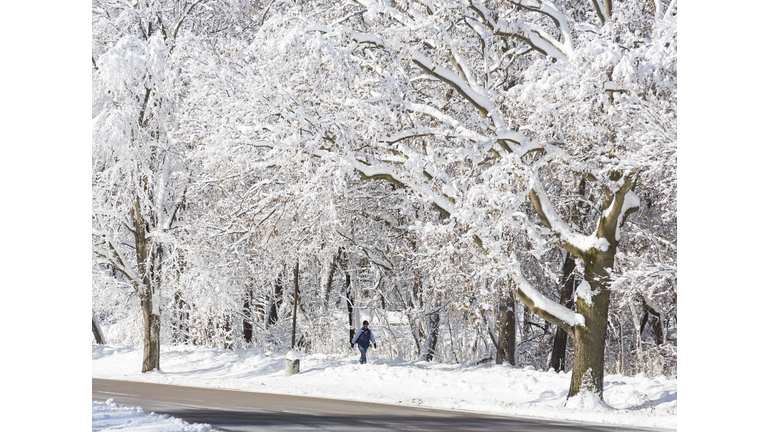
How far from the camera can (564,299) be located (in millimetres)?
19469

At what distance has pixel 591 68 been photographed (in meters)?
9.88

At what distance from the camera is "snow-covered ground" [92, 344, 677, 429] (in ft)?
40.7

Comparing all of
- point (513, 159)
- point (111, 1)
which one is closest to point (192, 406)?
point (513, 159)

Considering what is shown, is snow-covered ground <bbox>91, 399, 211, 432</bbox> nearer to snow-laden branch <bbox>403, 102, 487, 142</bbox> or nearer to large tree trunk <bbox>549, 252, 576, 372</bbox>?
snow-laden branch <bbox>403, 102, 487, 142</bbox>

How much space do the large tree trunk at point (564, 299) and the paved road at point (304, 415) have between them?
26.5ft

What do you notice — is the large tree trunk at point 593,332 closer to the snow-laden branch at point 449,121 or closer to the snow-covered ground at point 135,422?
the snow-laden branch at point 449,121

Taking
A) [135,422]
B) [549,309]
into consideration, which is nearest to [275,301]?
[549,309]

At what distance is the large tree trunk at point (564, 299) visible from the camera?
19.4 meters

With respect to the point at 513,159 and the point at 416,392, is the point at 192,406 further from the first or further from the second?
the point at 513,159

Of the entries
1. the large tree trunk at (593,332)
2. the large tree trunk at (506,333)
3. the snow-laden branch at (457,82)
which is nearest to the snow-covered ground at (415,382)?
the large tree trunk at (593,332)

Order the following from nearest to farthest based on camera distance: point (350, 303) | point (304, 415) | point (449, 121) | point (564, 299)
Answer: point (304, 415)
point (449, 121)
point (564, 299)
point (350, 303)

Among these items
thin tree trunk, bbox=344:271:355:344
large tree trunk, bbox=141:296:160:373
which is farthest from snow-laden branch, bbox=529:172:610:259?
thin tree trunk, bbox=344:271:355:344

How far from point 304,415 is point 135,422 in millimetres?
2961

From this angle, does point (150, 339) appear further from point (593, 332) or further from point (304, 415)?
point (593, 332)
